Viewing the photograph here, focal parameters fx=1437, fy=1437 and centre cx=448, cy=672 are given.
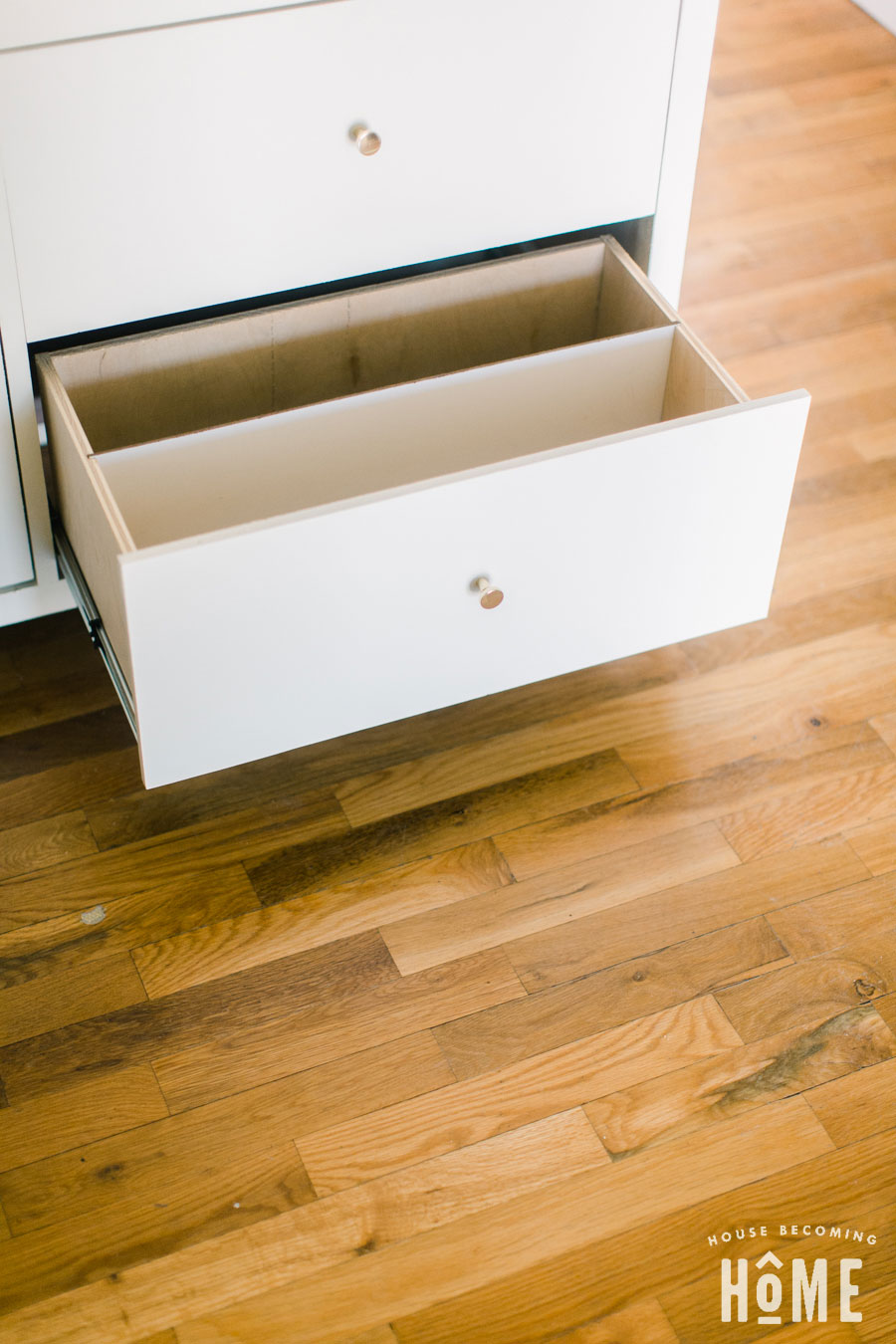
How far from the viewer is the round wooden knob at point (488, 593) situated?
3.34 feet

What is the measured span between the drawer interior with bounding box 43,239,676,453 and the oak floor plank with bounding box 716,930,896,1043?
1.69 ft

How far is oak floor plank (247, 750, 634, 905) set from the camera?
3.78 ft

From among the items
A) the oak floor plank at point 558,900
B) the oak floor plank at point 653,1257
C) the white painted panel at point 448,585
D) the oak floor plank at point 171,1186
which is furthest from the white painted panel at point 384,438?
the oak floor plank at point 653,1257

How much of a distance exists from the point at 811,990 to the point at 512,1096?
0.25 meters

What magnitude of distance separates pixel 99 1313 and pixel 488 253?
0.90m

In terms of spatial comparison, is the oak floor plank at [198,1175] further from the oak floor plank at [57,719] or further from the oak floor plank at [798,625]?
the oak floor plank at [798,625]

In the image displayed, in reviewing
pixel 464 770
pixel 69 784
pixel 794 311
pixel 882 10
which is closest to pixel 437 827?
pixel 464 770

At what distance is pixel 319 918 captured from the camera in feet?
3.69

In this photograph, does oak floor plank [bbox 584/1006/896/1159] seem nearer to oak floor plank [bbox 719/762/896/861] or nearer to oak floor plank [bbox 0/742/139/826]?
oak floor plank [bbox 719/762/896/861]

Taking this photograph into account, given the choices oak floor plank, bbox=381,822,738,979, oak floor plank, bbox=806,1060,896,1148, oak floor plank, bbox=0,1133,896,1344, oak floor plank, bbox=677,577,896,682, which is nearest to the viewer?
oak floor plank, bbox=0,1133,896,1344

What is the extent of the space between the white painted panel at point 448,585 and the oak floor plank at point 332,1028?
196mm

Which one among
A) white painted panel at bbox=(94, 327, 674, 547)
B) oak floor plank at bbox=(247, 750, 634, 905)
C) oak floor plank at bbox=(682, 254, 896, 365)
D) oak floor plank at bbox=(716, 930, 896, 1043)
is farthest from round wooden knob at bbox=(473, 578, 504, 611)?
oak floor plank at bbox=(682, 254, 896, 365)

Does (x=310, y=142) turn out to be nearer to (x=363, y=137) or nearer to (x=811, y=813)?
(x=363, y=137)

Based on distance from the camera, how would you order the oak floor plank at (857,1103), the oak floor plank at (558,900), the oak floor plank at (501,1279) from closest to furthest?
the oak floor plank at (501,1279) < the oak floor plank at (857,1103) < the oak floor plank at (558,900)
